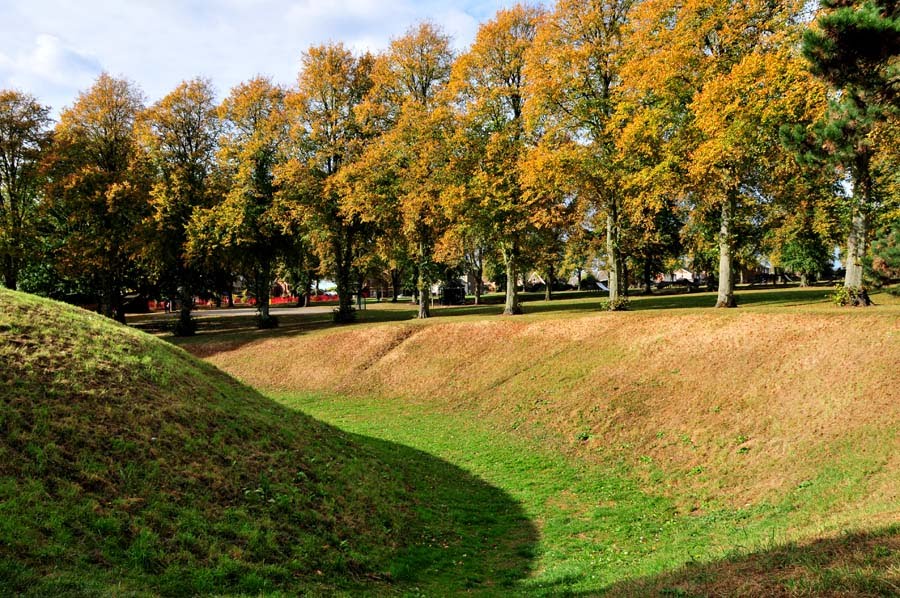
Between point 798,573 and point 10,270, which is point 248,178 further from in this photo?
point 798,573

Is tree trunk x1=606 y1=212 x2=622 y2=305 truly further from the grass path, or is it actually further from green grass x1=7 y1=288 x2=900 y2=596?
the grass path

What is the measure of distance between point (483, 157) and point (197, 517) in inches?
1005

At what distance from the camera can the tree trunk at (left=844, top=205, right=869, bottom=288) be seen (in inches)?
745

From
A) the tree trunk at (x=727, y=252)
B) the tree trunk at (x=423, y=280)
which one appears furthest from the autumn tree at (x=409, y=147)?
A: the tree trunk at (x=727, y=252)

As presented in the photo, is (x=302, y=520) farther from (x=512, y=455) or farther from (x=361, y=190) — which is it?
(x=361, y=190)

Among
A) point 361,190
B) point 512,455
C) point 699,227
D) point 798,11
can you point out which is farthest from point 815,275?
point 512,455

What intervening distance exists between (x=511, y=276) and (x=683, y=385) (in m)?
16.3

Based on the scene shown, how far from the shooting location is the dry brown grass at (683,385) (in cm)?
1124

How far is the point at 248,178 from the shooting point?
34531 mm

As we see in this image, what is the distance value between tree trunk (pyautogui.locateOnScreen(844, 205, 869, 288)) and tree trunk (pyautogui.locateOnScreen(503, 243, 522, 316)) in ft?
52.4

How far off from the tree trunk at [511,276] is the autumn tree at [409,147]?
4.98 metres

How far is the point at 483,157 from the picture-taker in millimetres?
29344

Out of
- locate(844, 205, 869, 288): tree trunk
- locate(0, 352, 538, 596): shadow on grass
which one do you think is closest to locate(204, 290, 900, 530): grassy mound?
locate(844, 205, 869, 288): tree trunk

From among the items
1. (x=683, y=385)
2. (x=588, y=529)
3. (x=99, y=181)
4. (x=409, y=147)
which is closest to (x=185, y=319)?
(x=99, y=181)
